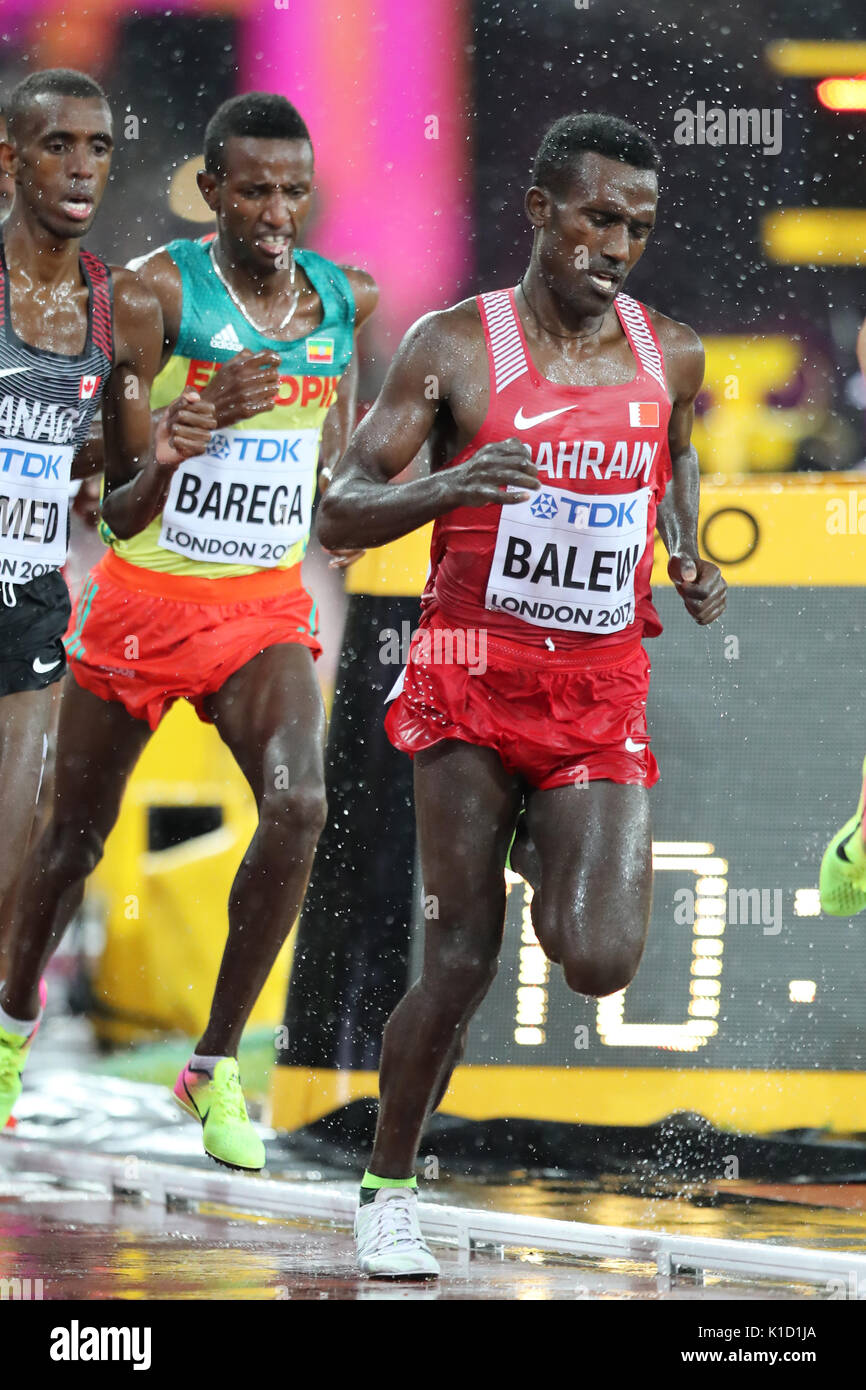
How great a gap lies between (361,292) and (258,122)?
1.57 ft

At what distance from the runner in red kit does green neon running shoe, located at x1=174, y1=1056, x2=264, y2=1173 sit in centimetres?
57

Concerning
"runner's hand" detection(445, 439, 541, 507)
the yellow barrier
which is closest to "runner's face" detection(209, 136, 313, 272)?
"runner's hand" detection(445, 439, 541, 507)

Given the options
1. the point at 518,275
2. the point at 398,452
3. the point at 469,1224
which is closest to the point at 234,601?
the point at 398,452

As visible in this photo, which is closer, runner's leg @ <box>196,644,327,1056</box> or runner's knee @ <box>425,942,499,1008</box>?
runner's knee @ <box>425,942,499,1008</box>

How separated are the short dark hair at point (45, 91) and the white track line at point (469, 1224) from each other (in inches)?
96.8

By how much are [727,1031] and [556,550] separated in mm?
1697

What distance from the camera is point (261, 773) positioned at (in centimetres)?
438

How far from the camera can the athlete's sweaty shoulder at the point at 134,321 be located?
4215 mm

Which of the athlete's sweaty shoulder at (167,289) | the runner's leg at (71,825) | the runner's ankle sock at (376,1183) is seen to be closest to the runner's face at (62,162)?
the athlete's sweaty shoulder at (167,289)

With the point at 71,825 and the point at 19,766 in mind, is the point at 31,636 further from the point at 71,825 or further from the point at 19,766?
the point at 71,825

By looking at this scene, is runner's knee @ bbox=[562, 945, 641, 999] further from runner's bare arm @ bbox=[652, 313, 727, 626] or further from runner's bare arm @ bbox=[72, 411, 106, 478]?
runner's bare arm @ bbox=[72, 411, 106, 478]

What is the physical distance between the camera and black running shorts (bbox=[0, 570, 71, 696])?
13.7 ft

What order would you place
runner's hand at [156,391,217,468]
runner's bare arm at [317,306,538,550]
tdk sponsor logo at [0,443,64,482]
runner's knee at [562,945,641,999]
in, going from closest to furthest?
runner's bare arm at [317,306,538,550] → runner's knee at [562,945,641,999] → runner's hand at [156,391,217,468] → tdk sponsor logo at [0,443,64,482]
